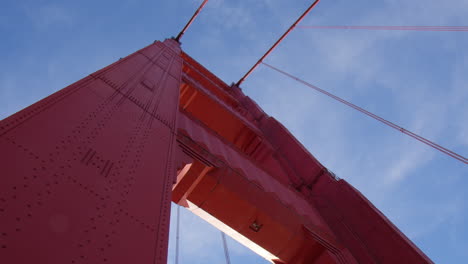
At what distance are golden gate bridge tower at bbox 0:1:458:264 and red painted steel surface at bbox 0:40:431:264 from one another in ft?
0.04

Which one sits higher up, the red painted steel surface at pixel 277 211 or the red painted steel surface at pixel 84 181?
the red painted steel surface at pixel 277 211

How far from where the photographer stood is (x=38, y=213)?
7.01 ft

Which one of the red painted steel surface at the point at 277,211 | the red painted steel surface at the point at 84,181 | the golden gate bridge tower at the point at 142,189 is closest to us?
the red painted steel surface at the point at 84,181

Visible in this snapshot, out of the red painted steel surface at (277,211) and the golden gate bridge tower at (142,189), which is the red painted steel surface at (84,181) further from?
the red painted steel surface at (277,211)

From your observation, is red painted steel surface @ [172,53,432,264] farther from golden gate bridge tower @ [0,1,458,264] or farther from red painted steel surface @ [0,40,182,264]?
red painted steel surface @ [0,40,182,264]

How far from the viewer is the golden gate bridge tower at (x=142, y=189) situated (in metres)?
2.21

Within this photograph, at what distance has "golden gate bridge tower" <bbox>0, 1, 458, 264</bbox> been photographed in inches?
86.8

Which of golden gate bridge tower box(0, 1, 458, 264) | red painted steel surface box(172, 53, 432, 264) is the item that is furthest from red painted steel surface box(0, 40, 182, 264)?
red painted steel surface box(172, 53, 432, 264)

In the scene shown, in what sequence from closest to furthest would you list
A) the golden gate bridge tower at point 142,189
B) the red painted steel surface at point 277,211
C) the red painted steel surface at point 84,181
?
the red painted steel surface at point 84,181 < the golden gate bridge tower at point 142,189 < the red painted steel surface at point 277,211

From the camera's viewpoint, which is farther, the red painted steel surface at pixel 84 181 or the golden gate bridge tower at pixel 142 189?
the golden gate bridge tower at pixel 142 189

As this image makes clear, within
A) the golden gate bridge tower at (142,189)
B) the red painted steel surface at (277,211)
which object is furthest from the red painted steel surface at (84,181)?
the red painted steel surface at (277,211)

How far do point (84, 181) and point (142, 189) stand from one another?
0.56 m

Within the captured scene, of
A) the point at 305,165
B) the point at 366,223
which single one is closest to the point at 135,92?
the point at 366,223

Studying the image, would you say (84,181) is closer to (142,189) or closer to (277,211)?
(142,189)
